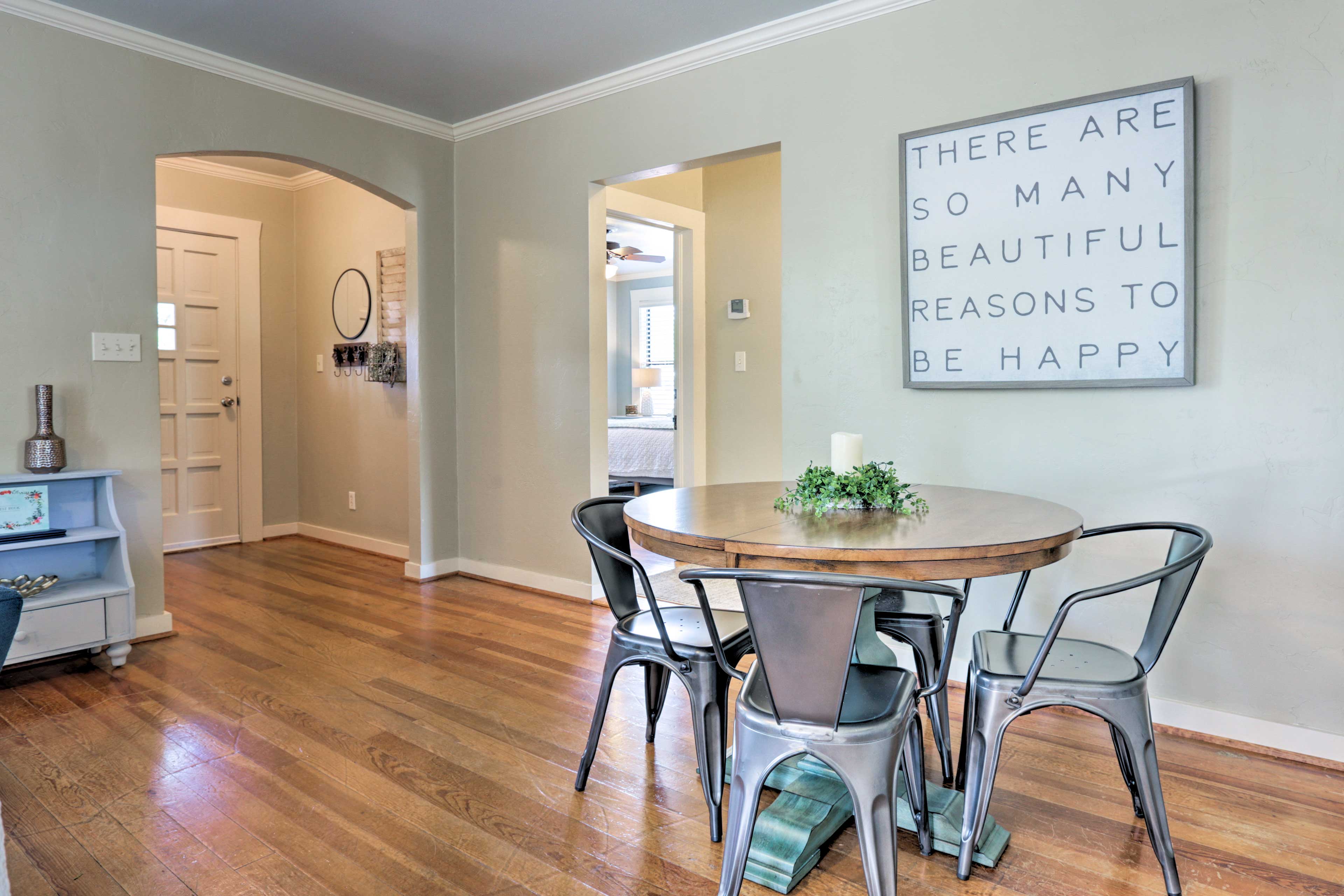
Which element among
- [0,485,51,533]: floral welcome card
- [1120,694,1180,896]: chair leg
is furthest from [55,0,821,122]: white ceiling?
[1120,694,1180,896]: chair leg

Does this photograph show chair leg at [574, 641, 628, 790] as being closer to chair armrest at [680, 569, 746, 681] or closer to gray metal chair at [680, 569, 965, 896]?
chair armrest at [680, 569, 746, 681]

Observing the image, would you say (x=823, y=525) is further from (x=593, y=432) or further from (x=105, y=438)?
(x=105, y=438)

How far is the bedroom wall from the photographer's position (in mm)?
5090

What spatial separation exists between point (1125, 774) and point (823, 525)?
1.00 m

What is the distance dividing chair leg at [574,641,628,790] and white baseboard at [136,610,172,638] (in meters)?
2.25

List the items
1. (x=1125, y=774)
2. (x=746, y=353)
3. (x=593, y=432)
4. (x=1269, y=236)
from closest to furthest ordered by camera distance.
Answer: (x=1125, y=774), (x=1269, y=236), (x=593, y=432), (x=746, y=353)

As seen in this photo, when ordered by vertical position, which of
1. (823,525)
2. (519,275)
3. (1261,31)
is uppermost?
(1261,31)

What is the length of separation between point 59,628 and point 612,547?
2205 mm

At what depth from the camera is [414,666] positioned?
10.0 ft

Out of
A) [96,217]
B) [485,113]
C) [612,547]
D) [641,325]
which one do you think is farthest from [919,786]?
[641,325]

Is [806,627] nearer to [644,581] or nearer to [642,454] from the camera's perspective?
[644,581]

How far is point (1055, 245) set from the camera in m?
2.56

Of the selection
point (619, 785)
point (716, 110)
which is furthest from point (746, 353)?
point (619, 785)

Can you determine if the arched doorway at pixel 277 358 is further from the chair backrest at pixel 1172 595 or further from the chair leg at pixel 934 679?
the chair backrest at pixel 1172 595
